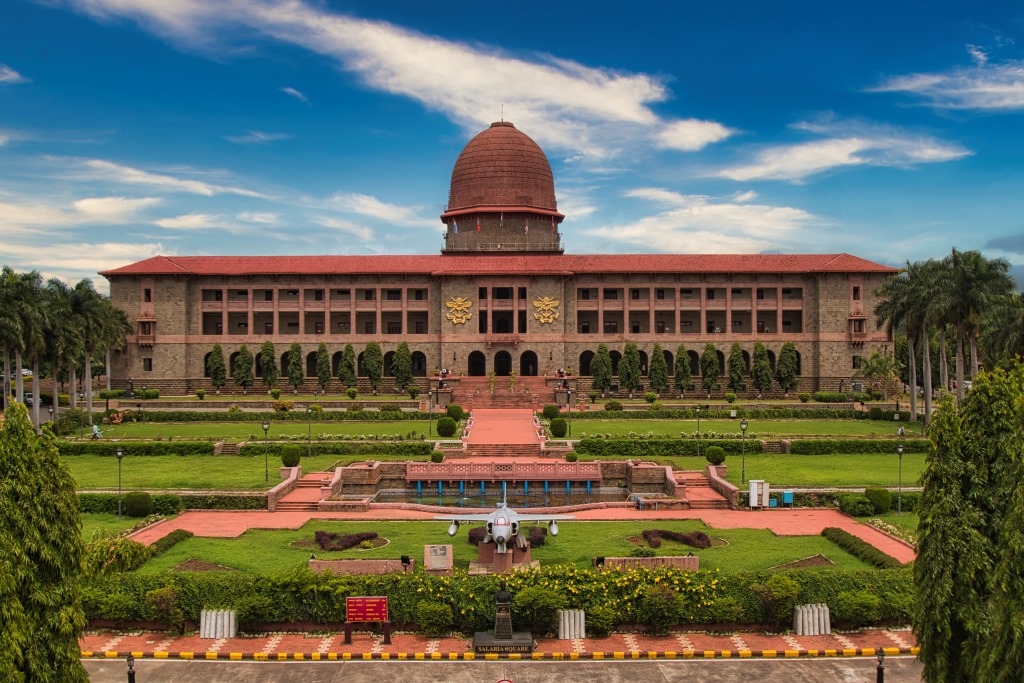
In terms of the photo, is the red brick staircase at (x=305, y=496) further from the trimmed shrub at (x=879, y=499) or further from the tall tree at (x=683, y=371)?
the tall tree at (x=683, y=371)

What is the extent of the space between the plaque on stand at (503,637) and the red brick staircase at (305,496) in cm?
1715

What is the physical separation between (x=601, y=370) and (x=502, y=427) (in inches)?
722

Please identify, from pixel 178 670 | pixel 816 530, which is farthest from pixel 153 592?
→ pixel 816 530

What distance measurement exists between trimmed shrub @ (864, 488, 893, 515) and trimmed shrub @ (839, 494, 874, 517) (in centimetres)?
16

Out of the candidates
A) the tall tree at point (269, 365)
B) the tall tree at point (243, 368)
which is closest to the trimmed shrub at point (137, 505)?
the tall tree at point (243, 368)

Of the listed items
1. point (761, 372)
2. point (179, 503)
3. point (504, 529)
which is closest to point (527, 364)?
point (761, 372)

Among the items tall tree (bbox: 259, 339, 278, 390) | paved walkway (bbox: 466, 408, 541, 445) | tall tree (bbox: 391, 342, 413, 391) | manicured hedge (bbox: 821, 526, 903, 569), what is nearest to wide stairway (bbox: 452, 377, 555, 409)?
paved walkway (bbox: 466, 408, 541, 445)

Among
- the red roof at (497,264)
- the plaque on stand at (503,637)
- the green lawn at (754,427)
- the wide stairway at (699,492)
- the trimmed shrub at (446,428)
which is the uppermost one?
the red roof at (497,264)

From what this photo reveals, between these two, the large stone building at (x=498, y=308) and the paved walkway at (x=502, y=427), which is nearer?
the paved walkway at (x=502, y=427)

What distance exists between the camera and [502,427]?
54688 millimetres

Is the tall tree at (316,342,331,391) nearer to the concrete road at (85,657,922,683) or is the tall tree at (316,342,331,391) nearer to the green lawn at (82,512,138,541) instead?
the green lawn at (82,512,138,541)

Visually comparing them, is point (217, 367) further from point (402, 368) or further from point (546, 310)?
point (546, 310)

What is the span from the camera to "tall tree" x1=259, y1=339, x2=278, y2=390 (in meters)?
74.2

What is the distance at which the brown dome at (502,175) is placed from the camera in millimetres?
81438
